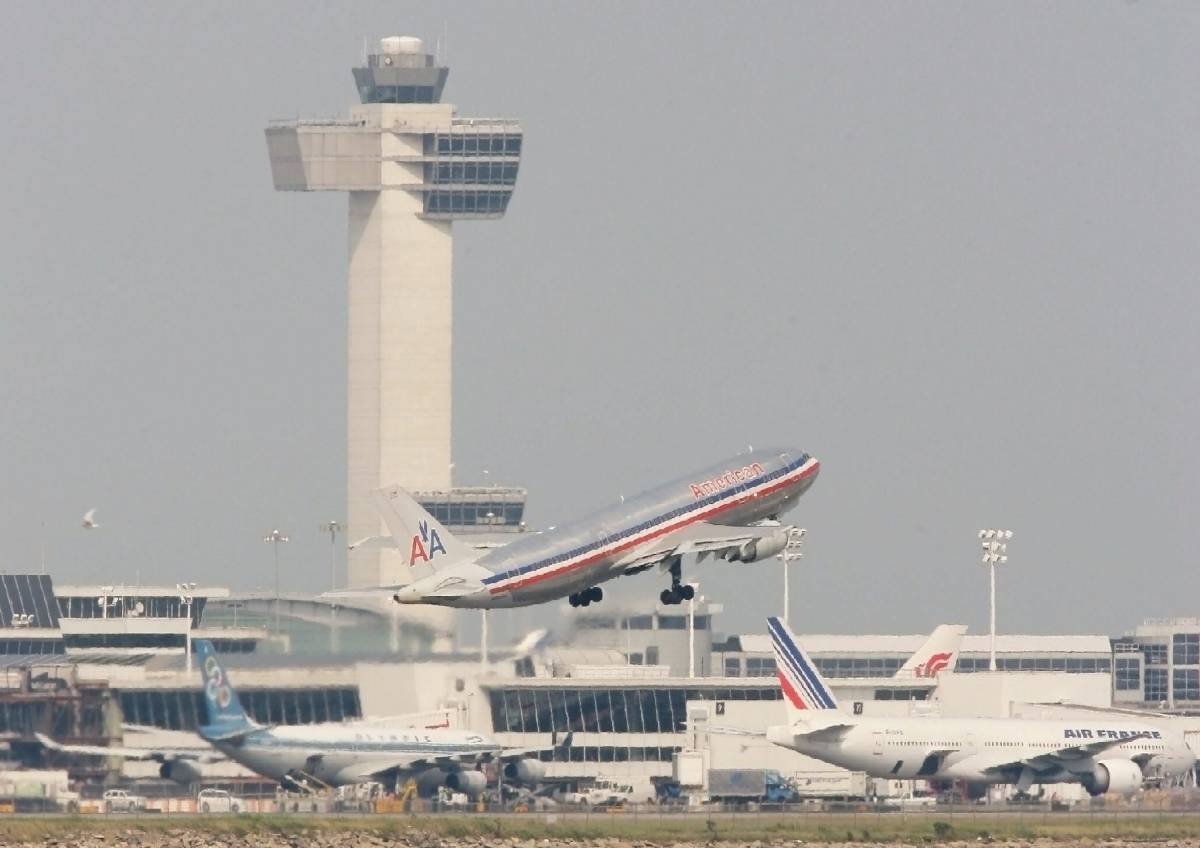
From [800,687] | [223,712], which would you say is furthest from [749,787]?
[223,712]

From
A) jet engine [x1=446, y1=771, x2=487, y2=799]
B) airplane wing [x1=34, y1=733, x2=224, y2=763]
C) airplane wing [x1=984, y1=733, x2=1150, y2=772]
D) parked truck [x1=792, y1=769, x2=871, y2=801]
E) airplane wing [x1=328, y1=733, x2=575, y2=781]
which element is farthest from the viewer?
parked truck [x1=792, y1=769, x2=871, y2=801]

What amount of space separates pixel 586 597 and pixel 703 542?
21.8ft

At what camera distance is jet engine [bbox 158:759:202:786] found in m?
152

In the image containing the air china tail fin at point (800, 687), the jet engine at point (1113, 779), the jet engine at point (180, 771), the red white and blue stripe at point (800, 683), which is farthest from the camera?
the jet engine at point (1113, 779)

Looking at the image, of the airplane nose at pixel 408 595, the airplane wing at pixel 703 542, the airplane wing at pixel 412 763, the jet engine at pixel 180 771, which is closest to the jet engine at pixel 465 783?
the airplane wing at pixel 412 763

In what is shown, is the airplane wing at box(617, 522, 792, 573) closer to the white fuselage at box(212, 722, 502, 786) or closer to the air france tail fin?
the white fuselage at box(212, 722, 502, 786)

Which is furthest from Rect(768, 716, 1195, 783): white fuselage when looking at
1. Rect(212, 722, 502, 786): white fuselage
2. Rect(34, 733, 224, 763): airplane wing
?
Rect(34, 733, 224, 763): airplane wing

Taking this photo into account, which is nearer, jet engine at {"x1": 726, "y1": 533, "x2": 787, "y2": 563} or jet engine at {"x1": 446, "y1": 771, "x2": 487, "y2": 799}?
jet engine at {"x1": 726, "y1": 533, "x2": 787, "y2": 563}

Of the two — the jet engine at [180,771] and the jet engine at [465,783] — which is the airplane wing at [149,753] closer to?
the jet engine at [180,771]

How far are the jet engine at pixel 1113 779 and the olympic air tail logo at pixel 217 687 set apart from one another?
45375mm

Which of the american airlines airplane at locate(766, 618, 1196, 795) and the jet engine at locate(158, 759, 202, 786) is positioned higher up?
the american airlines airplane at locate(766, 618, 1196, 795)

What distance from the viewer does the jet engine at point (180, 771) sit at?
15200 centimetres

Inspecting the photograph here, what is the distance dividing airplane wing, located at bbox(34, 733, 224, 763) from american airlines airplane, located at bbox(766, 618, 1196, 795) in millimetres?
29276

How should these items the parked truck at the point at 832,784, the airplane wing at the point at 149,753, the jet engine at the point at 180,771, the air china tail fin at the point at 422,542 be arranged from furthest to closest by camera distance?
1. the parked truck at the point at 832,784
2. the airplane wing at the point at 149,753
3. the jet engine at the point at 180,771
4. the air china tail fin at the point at 422,542
